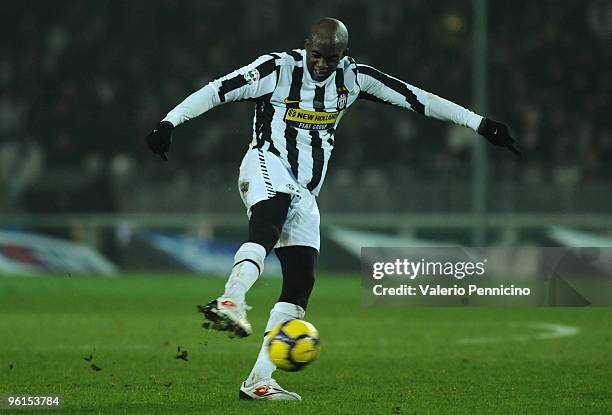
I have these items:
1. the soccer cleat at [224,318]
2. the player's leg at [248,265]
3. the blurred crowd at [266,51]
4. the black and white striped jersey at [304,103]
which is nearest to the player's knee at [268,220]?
the player's leg at [248,265]

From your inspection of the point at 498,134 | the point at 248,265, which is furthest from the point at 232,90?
the point at 498,134

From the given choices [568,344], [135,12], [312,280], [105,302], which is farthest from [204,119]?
[312,280]

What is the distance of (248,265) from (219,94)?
0.91m

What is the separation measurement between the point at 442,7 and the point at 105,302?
1053cm

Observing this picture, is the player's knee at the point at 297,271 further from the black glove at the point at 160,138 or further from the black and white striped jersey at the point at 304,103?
the black glove at the point at 160,138

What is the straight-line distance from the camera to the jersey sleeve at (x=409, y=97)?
22.2 feet

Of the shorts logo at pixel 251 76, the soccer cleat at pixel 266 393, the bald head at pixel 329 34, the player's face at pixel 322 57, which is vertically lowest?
the soccer cleat at pixel 266 393

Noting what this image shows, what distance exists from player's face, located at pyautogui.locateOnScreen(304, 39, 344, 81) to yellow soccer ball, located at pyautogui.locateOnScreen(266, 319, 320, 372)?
134 cm

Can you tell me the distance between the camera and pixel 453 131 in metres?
20.1

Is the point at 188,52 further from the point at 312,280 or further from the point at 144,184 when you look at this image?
the point at 312,280

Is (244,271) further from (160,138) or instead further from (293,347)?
(160,138)

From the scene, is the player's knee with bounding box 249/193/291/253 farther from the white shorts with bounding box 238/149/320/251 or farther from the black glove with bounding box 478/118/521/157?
the black glove with bounding box 478/118/521/157

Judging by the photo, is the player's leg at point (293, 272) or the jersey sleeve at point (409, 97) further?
the jersey sleeve at point (409, 97)

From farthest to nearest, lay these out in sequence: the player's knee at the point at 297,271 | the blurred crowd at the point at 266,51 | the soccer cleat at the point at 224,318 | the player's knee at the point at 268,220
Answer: the blurred crowd at the point at 266,51 → the player's knee at the point at 297,271 → the player's knee at the point at 268,220 → the soccer cleat at the point at 224,318
